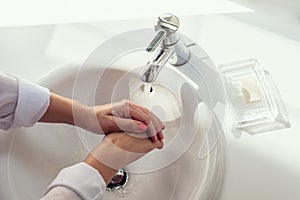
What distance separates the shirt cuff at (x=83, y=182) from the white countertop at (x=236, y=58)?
0.19 meters

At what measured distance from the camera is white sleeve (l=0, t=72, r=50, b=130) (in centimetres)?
73

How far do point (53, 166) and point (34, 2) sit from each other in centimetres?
32

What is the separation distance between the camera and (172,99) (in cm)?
82

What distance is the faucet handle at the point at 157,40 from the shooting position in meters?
0.65

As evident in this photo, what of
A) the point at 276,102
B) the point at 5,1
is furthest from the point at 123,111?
the point at 5,1

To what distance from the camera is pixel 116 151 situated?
2.44ft

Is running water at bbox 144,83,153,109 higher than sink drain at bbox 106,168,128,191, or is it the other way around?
running water at bbox 144,83,153,109

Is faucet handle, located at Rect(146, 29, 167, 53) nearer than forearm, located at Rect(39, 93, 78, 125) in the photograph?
Yes

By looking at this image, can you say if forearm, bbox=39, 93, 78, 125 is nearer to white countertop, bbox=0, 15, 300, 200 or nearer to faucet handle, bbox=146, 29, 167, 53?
white countertop, bbox=0, 15, 300, 200

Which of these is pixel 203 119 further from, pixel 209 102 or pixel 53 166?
pixel 53 166

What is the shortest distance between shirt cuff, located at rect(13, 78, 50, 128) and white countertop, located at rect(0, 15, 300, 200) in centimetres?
10

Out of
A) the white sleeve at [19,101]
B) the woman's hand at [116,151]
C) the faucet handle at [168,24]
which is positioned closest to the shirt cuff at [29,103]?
the white sleeve at [19,101]

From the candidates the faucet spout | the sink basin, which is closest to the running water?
the sink basin

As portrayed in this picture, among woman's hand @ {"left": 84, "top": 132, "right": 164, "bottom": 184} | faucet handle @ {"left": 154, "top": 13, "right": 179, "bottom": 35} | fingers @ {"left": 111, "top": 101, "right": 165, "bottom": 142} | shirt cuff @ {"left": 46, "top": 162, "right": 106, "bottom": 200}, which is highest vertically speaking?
faucet handle @ {"left": 154, "top": 13, "right": 179, "bottom": 35}
